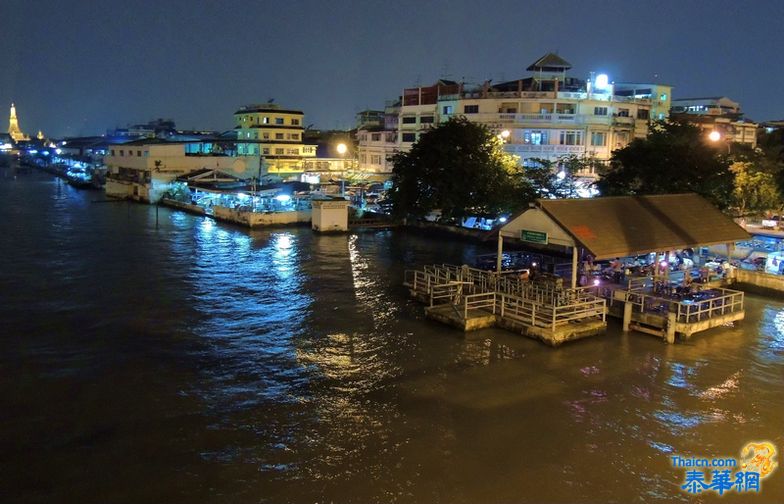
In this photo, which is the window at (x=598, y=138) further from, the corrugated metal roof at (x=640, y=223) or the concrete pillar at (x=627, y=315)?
the concrete pillar at (x=627, y=315)

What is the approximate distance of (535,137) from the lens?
48.9 m

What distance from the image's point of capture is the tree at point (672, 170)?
31500 millimetres

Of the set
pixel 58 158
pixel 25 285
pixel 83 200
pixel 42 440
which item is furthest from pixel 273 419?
pixel 58 158

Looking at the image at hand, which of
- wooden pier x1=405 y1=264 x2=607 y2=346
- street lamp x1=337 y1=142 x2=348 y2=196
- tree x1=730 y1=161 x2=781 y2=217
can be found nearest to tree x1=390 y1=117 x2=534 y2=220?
tree x1=730 y1=161 x2=781 y2=217

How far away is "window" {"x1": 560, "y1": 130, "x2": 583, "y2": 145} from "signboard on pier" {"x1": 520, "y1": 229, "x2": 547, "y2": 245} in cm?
2994

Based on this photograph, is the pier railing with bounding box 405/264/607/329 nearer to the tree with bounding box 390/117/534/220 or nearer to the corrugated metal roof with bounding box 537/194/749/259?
the corrugated metal roof with bounding box 537/194/749/259

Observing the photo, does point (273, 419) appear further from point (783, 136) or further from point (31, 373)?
point (783, 136)

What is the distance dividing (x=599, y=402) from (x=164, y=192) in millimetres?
56277

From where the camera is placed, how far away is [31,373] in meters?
15.5

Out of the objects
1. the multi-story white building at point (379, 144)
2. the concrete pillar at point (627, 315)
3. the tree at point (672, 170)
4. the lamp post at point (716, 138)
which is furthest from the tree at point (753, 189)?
the multi-story white building at point (379, 144)

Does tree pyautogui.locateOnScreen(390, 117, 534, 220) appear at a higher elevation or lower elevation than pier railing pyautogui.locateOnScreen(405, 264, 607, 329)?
higher

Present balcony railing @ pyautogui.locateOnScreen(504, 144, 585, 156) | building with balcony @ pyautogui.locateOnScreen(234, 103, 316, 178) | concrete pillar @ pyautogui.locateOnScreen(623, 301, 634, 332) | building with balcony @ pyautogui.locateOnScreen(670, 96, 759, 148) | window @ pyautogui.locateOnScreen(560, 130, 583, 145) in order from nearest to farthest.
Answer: concrete pillar @ pyautogui.locateOnScreen(623, 301, 634, 332) < balcony railing @ pyautogui.locateOnScreen(504, 144, 585, 156) < window @ pyautogui.locateOnScreen(560, 130, 583, 145) < building with balcony @ pyautogui.locateOnScreen(670, 96, 759, 148) < building with balcony @ pyautogui.locateOnScreen(234, 103, 316, 178)

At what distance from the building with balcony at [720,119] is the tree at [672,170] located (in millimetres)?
13087

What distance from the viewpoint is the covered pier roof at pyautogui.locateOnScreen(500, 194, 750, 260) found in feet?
63.8
